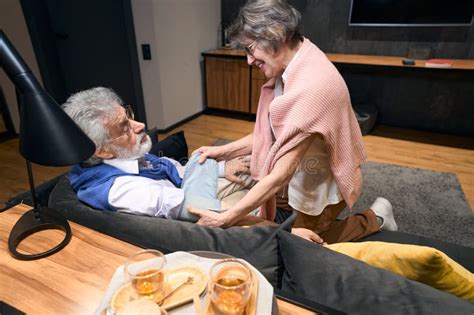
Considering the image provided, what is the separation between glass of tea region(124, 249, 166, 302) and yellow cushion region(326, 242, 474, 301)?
1.94ft

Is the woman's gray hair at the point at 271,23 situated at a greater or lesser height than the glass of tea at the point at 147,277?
greater

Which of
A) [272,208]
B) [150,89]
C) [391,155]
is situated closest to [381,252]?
[272,208]

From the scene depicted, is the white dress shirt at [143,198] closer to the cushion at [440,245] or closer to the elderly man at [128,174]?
the elderly man at [128,174]

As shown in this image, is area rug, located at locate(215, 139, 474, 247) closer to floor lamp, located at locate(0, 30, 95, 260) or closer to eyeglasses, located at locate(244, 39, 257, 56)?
eyeglasses, located at locate(244, 39, 257, 56)

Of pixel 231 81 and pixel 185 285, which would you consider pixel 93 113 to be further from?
pixel 231 81

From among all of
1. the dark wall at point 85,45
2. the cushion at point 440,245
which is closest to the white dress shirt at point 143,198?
the cushion at point 440,245

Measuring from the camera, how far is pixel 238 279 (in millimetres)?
640

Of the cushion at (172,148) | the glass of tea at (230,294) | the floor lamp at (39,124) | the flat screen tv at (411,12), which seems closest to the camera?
the glass of tea at (230,294)

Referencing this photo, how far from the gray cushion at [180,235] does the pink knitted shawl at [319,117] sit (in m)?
0.37

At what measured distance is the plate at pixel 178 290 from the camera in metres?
0.63

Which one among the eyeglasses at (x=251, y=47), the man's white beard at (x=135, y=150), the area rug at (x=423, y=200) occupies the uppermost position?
the eyeglasses at (x=251, y=47)

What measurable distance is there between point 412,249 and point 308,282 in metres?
0.28

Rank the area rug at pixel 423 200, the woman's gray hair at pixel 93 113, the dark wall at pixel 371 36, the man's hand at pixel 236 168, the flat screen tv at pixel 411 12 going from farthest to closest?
the dark wall at pixel 371 36 → the flat screen tv at pixel 411 12 → the area rug at pixel 423 200 → the man's hand at pixel 236 168 → the woman's gray hair at pixel 93 113

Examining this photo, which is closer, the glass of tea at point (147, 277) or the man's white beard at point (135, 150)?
the glass of tea at point (147, 277)
